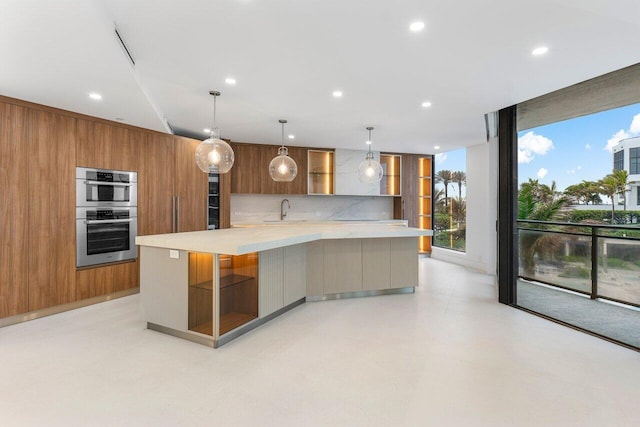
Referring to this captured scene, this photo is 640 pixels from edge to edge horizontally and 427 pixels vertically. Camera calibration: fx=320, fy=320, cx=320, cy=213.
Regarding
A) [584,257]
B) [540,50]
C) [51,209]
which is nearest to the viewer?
[540,50]

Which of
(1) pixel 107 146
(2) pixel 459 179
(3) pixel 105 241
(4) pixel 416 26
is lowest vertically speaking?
(3) pixel 105 241

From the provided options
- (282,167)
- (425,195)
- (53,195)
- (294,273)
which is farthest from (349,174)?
(53,195)

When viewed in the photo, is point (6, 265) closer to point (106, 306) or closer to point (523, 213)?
point (106, 306)

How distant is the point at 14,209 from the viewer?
338 centimetres

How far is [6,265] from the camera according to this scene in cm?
333

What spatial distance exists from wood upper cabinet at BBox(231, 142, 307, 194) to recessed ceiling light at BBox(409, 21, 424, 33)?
4.48 metres

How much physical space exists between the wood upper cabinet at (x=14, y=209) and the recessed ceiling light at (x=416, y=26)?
158 inches

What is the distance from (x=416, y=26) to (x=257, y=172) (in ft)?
15.0

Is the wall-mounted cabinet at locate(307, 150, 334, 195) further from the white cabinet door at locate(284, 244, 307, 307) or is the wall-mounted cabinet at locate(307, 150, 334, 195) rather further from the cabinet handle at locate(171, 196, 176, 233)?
the white cabinet door at locate(284, 244, 307, 307)

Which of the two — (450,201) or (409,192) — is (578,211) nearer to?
(450,201)

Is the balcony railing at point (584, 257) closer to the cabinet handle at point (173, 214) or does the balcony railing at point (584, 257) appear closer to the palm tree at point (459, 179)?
the palm tree at point (459, 179)

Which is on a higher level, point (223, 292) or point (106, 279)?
point (223, 292)

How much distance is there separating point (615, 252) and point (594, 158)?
1.28m

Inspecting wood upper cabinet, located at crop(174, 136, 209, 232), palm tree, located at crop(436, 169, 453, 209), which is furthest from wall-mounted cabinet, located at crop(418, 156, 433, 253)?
wood upper cabinet, located at crop(174, 136, 209, 232)
